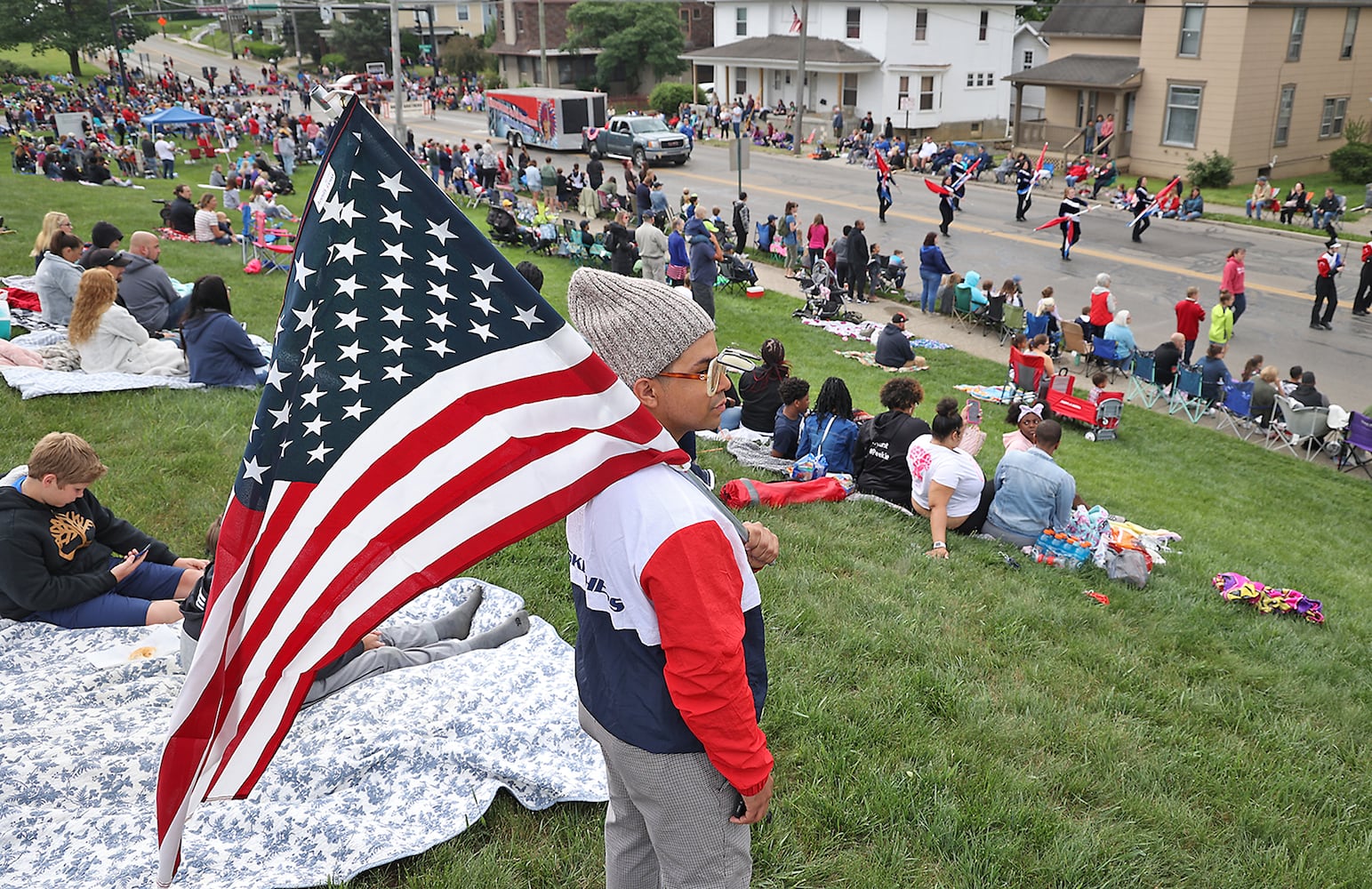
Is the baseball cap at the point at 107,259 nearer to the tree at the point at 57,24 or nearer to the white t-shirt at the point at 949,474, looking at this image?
the white t-shirt at the point at 949,474

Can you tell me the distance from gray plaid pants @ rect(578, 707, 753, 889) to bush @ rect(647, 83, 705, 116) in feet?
176

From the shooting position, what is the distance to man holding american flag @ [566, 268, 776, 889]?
7.34ft

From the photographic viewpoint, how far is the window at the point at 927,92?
4641 cm

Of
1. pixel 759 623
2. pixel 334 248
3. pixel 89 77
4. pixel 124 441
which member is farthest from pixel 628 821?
pixel 89 77

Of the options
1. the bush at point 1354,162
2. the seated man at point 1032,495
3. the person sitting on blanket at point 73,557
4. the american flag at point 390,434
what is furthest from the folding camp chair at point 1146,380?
the bush at point 1354,162

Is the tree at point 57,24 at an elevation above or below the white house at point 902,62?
above

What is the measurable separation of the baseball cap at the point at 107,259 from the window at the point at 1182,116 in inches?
1304

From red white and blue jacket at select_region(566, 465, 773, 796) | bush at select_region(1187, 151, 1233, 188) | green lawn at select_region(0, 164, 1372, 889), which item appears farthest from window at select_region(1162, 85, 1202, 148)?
red white and blue jacket at select_region(566, 465, 773, 796)

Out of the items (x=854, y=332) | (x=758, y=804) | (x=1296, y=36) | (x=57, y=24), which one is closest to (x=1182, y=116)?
(x=1296, y=36)

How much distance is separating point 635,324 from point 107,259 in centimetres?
998

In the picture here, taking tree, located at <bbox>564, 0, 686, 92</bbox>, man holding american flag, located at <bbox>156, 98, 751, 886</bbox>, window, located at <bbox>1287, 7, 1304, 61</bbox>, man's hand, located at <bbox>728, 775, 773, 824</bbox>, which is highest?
tree, located at <bbox>564, 0, 686, 92</bbox>

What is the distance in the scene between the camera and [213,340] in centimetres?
905

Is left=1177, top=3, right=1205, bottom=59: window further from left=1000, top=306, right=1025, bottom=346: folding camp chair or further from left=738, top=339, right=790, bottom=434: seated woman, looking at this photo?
left=738, top=339, right=790, bottom=434: seated woman

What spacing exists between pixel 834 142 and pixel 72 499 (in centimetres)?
4348
